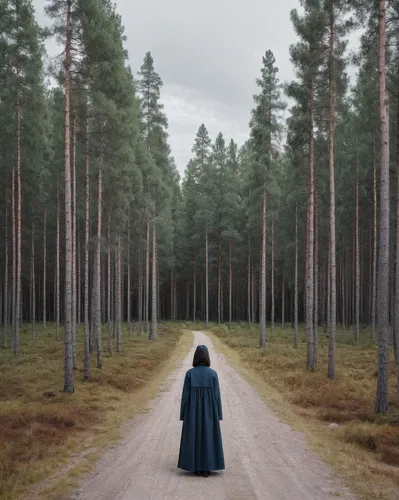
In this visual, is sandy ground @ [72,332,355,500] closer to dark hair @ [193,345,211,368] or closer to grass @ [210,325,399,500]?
grass @ [210,325,399,500]

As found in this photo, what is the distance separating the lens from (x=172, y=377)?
17484 millimetres

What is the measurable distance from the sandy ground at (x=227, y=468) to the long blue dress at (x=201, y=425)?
215 millimetres

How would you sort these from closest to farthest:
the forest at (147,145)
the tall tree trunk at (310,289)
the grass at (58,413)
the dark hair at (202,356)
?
the grass at (58,413) → the dark hair at (202,356) → the forest at (147,145) → the tall tree trunk at (310,289)

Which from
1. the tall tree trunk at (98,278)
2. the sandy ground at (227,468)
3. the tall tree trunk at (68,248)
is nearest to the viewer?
the sandy ground at (227,468)

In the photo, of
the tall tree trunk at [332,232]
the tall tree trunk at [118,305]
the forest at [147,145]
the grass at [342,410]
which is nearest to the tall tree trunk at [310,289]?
the forest at [147,145]

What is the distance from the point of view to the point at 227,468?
718cm

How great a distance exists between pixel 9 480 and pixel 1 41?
20109 millimetres

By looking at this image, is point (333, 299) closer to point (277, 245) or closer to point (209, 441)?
point (209, 441)

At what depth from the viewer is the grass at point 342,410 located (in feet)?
24.2

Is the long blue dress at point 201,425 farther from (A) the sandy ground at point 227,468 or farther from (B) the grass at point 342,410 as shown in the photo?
(B) the grass at point 342,410

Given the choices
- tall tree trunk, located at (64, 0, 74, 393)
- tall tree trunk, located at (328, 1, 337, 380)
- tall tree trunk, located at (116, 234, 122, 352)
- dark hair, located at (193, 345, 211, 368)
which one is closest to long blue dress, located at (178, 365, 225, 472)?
dark hair, located at (193, 345, 211, 368)

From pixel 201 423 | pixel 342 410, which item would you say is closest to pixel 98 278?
pixel 342 410

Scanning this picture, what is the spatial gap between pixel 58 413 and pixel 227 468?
16.5 feet

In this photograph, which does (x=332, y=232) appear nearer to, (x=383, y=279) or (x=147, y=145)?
(x=383, y=279)
